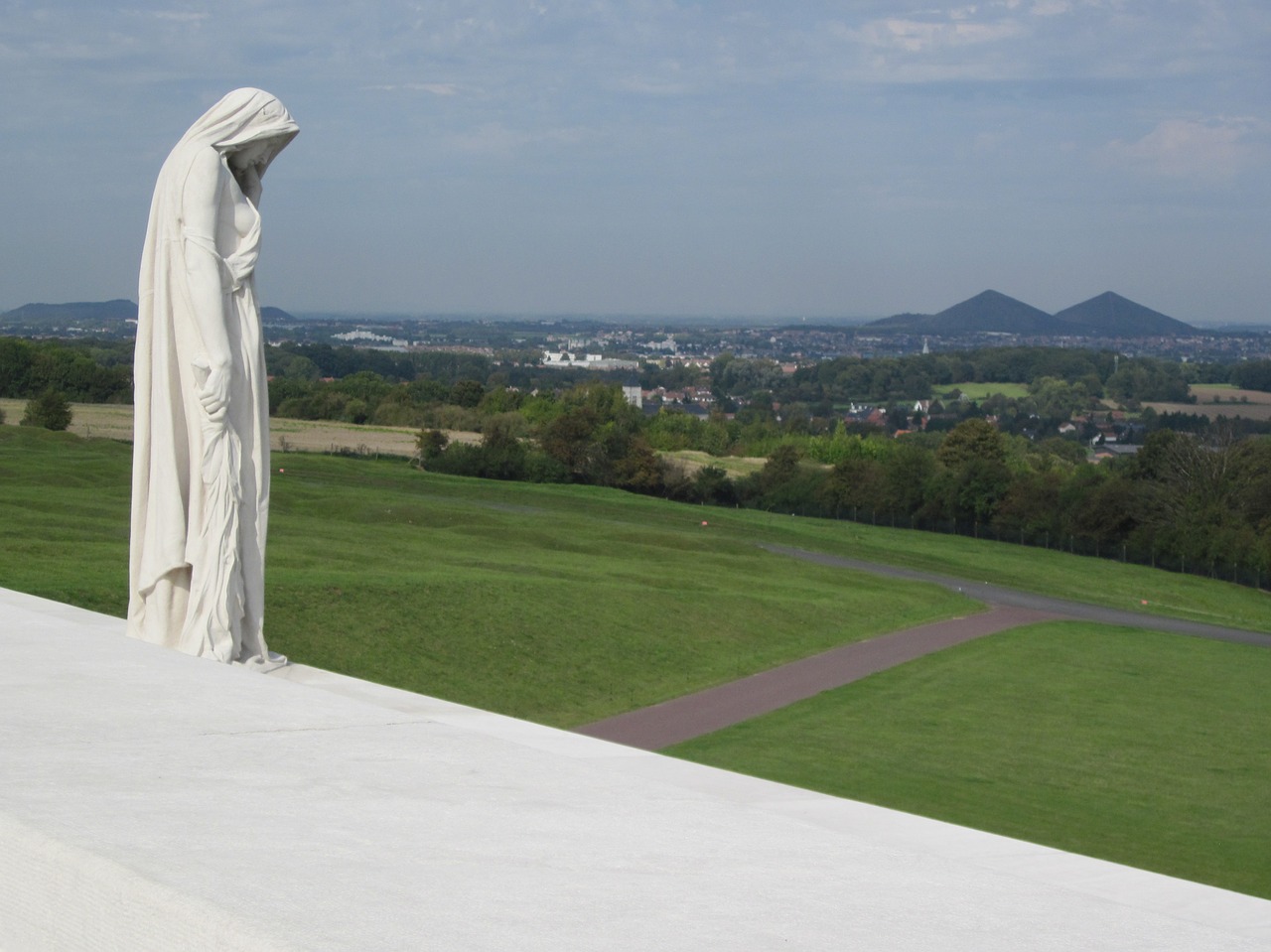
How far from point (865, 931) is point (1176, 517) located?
6453cm

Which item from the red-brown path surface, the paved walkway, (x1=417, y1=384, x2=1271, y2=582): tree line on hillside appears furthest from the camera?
(x1=417, y1=384, x2=1271, y2=582): tree line on hillside

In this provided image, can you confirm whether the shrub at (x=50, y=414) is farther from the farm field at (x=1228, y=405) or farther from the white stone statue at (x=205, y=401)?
the farm field at (x=1228, y=405)

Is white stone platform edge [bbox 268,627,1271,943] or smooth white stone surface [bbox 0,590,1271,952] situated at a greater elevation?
smooth white stone surface [bbox 0,590,1271,952]

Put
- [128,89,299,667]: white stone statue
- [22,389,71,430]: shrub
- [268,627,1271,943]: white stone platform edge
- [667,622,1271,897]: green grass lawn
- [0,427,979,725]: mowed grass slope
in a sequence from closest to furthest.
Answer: [268,627,1271,943]: white stone platform edge
[128,89,299,667]: white stone statue
[667,622,1271,897]: green grass lawn
[0,427,979,725]: mowed grass slope
[22,389,71,430]: shrub

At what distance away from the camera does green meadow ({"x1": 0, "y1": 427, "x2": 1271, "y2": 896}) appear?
1777 cm

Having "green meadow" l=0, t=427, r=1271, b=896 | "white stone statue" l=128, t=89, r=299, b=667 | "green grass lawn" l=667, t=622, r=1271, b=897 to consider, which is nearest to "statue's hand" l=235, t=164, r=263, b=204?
"white stone statue" l=128, t=89, r=299, b=667

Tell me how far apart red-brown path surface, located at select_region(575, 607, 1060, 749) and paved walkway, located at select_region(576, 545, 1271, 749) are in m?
0.01

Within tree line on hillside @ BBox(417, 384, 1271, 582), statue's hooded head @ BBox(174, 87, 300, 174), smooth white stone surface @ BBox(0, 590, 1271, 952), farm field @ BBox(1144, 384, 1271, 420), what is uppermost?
statue's hooded head @ BBox(174, 87, 300, 174)

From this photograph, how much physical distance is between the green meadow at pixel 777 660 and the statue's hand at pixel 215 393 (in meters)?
9.34

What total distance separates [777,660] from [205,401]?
1868cm

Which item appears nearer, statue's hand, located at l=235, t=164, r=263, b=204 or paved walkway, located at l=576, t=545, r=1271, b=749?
statue's hand, located at l=235, t=164, r=263, b=204

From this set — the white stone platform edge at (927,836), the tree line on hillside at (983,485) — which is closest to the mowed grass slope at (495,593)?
the white stone platform edge at (927,836)

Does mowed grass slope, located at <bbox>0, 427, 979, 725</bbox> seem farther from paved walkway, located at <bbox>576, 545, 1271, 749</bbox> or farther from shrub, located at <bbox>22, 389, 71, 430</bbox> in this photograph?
shrub, located at <bbox>22, 389, 71, 430</bbox>

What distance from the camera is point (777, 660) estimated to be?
89.3 feet
